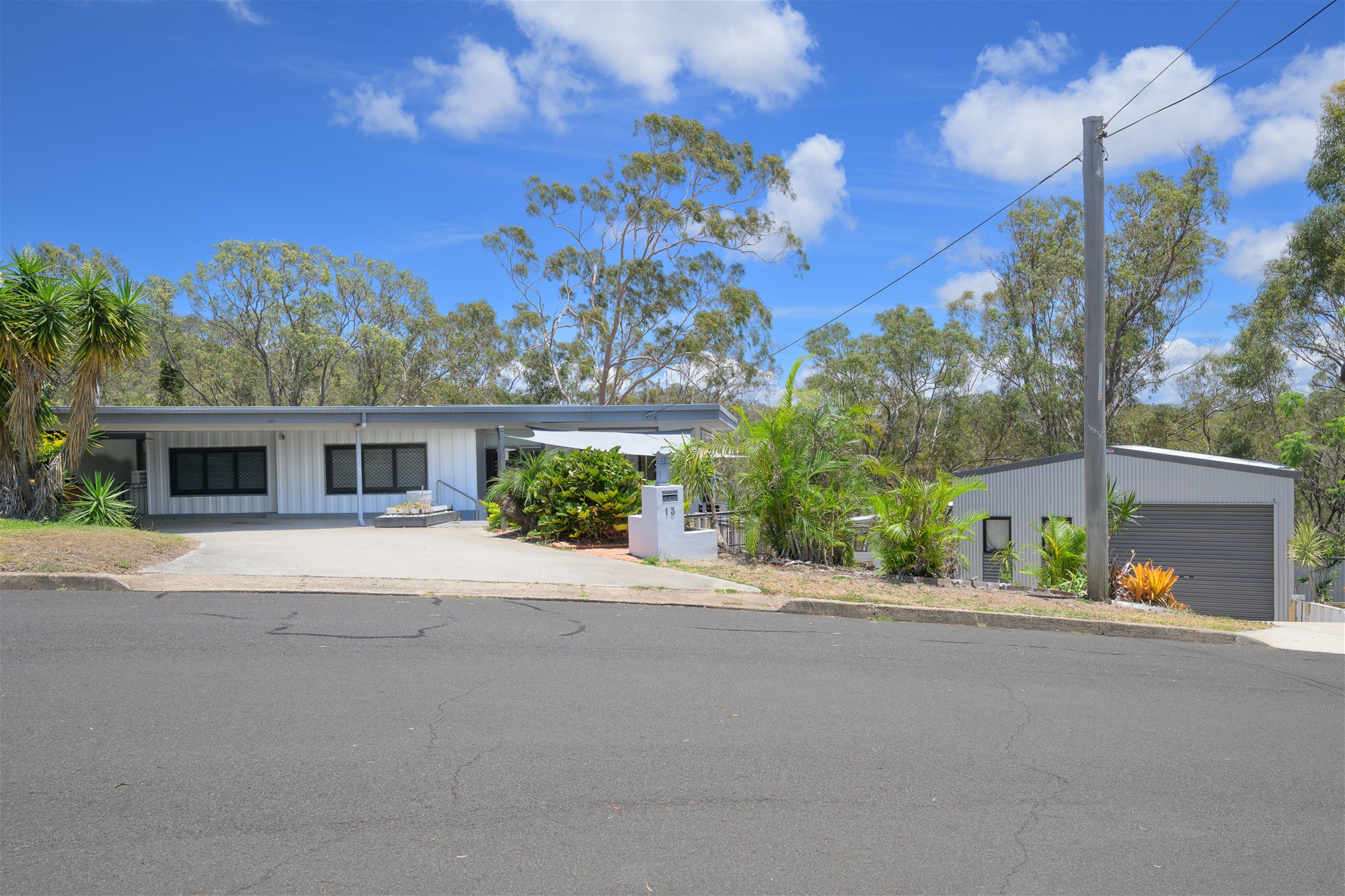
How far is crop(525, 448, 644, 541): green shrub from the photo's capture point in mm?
16312

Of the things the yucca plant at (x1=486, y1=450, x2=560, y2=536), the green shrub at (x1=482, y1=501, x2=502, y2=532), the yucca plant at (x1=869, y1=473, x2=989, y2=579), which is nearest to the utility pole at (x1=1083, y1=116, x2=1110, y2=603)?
the yucca plant at (x1=869, y1=473, x2=989, y2=579)

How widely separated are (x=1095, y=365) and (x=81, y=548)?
502 inches

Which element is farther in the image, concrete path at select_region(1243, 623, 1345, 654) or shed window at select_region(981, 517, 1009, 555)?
shed window at select_region(981, 517, 1009, 555)

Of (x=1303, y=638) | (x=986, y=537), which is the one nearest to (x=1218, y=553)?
(x=986, y=537)

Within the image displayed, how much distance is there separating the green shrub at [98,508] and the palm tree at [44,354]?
42 cm

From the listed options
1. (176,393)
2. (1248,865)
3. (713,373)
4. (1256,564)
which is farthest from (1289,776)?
(176,393)

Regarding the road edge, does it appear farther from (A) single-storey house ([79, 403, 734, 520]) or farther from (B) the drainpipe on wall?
(B) the drainpipe on wall

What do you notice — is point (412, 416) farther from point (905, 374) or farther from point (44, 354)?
point (905, 374)

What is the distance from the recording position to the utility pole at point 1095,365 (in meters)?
11.6

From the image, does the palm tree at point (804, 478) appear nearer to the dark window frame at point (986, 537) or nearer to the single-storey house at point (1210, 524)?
the single-storey house at point (1210, 524)

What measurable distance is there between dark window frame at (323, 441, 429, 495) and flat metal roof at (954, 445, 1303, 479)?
13.5 metres

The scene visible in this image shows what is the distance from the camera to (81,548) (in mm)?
11328

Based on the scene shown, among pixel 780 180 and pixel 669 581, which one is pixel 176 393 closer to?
pixel 780 180

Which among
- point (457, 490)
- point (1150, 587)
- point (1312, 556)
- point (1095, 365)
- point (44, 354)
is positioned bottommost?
point (1312, 556)
